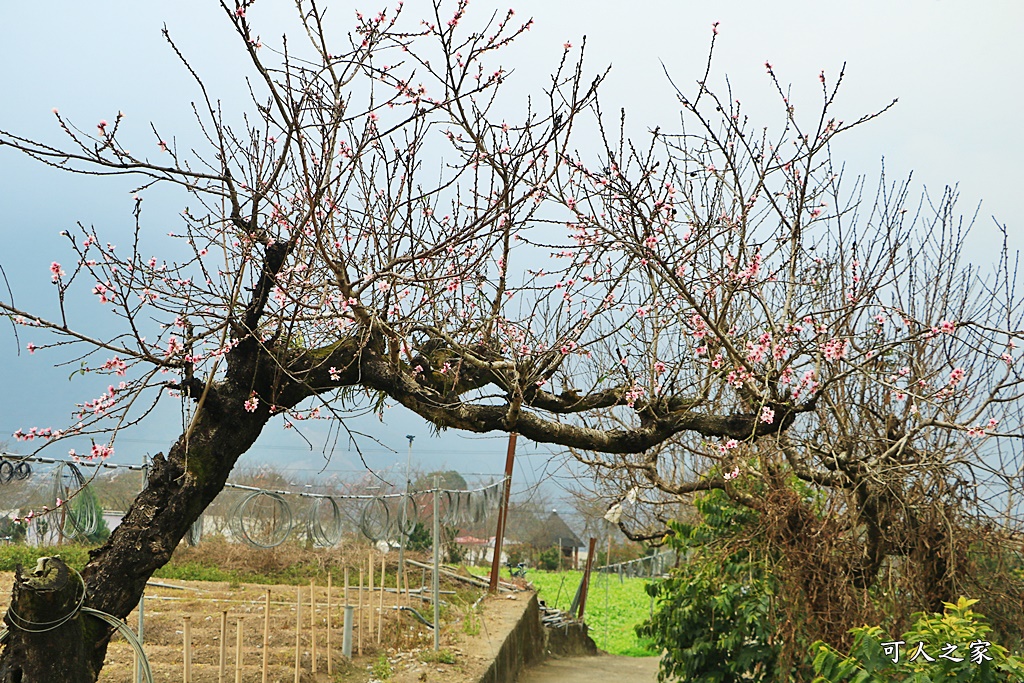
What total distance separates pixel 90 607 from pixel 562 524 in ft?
54.6

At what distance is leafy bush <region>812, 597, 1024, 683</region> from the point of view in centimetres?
304

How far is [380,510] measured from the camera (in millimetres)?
8086

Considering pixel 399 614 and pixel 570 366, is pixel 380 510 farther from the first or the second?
pixel 570 366

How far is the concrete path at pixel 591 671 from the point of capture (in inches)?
355

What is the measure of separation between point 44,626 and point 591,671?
7.47 m

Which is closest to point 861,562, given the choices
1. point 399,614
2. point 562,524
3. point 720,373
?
point 720,373

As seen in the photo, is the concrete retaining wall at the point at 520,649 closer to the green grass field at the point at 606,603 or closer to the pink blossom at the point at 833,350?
the green grass field at the point at 606,603

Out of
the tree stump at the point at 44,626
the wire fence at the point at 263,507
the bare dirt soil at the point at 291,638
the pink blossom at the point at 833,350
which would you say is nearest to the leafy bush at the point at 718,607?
the bare dirt soil at the point at 291,638

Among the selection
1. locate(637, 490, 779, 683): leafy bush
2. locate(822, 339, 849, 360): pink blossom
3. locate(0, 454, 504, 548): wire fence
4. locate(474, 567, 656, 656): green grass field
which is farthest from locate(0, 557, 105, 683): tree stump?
locate(474, 567, 656, 656): green grass field

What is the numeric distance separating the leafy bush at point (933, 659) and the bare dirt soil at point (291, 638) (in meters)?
2.90

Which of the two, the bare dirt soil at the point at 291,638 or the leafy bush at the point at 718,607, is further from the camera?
the leafy bush at the point at 718,607

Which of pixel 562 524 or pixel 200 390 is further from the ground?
pixel 200 390

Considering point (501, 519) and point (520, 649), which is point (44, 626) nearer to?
point (520, 649)

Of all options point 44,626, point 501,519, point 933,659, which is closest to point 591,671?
point 501,519
